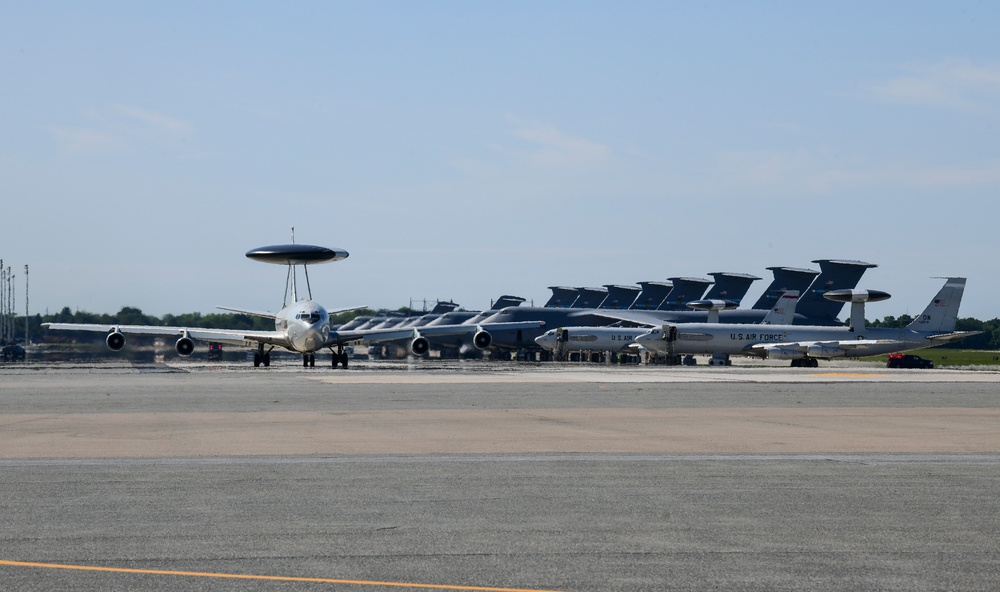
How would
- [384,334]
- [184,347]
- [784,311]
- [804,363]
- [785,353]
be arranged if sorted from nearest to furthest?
[184,347], [384,334], [804,363], [785,353], [784,311]

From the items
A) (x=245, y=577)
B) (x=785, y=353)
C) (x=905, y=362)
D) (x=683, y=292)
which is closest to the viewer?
(x=245, y=577)

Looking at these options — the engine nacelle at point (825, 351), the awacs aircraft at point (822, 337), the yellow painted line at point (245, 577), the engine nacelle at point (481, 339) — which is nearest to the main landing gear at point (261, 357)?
the engine nacelle at point (481, 339)

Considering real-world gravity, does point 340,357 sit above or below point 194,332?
below

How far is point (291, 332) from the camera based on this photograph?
2237 inches

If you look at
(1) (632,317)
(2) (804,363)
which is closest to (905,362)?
(2) (804,363)

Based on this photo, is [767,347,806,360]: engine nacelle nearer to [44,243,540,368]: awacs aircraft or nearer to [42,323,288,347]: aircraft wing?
[44,243,540,368]: awacs aircraft

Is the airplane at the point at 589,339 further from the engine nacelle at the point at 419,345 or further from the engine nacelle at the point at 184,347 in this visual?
the engine nacelle at the point at 184,347

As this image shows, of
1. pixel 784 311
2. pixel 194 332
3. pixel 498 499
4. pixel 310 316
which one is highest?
pixel 784 311

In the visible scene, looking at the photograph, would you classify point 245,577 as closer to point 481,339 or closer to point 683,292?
point 481,339

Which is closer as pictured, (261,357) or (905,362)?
(261,357)

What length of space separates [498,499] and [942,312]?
72.4 metres

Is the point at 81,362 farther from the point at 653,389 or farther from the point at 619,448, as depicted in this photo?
the point at 619,448

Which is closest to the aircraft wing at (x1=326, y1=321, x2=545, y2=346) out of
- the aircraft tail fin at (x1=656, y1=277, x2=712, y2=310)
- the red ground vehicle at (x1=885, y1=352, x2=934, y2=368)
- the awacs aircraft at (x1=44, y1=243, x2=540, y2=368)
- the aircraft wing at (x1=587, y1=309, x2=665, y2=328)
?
the awacs aircraft at (x1=44, y1=243, x2=540, y2=368)

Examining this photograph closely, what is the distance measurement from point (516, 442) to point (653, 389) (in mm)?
19161
